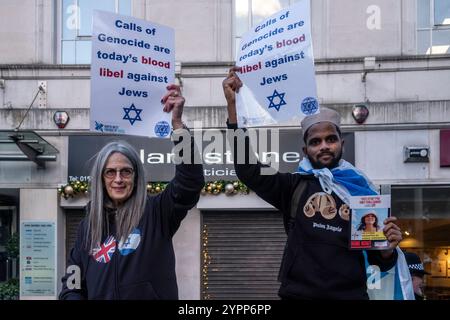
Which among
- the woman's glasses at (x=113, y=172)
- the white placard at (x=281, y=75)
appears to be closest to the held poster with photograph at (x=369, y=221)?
the white placard at (x=281, y=75)

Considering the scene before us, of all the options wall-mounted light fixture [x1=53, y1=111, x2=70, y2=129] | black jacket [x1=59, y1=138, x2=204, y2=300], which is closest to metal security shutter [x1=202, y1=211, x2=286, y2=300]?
wall-mounted light fixture [x1=53, y1=111, x2=70, y2=129]

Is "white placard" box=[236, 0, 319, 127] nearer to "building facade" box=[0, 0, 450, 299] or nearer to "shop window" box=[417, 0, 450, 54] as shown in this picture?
"building facade" box=[0, 0, 450, 299]

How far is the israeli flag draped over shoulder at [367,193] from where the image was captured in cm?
354

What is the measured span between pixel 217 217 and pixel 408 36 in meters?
4.47

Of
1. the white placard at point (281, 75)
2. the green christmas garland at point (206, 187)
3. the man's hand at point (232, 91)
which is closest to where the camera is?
the man's hand at point (232, 91)

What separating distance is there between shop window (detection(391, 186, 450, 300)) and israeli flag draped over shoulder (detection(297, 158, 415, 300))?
641 centimetres

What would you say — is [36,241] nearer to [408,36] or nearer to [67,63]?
[67,63]

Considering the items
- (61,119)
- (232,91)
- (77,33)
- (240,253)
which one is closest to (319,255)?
(232,91)

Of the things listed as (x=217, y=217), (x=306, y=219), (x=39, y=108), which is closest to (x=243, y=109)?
(x=306, y=219)

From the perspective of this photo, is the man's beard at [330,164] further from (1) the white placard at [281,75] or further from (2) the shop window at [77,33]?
(2) the shop window at [77,33]

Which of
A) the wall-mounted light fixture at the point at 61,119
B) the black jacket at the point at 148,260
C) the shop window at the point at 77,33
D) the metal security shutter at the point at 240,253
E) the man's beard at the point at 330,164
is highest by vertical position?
the shop window at the point at 77,33

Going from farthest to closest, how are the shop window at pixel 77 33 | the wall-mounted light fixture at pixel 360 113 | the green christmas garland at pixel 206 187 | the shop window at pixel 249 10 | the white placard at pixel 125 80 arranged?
1. the shop window at pixel 77 33
2. the shop window at pixel 249 10
3. the green christmas garland at pixel 206 187
4. the wall-mounted light fixture at pixel 360 113
5. the white placard at pixel 125 80

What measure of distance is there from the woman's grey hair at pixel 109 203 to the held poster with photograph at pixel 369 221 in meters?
1.24

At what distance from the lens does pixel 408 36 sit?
9.86 meters
